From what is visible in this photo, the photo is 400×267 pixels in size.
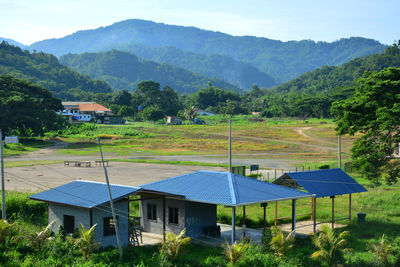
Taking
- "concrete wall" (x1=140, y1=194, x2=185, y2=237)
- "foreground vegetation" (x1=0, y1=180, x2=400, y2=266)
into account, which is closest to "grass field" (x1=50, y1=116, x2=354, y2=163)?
"foreground vegetation" (x1=0, y1=180, x2=400, y2=266)

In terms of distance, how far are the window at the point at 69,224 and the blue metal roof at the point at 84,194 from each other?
114 centimetres

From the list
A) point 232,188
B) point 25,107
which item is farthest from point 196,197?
point 25,107

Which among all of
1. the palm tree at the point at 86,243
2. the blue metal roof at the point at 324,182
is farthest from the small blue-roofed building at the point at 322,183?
the palm tree at the point at 86,243

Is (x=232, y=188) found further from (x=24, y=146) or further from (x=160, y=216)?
(x=24, y=146)

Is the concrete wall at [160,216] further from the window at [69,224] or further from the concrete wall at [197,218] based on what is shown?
the window at [69,224]

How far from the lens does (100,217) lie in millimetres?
24609

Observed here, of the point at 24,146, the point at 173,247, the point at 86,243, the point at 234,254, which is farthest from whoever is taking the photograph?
the point at 24,146

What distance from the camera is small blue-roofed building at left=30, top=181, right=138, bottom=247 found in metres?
24.4

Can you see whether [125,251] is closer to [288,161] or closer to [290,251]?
[290,251]

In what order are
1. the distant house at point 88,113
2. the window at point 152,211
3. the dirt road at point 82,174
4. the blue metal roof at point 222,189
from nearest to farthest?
1. the blue metal roof at point 222,189
2. the window at point 152,211
3. the dirt road at point 82,174
4. the distant house at point 88,113

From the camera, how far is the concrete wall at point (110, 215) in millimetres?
24469

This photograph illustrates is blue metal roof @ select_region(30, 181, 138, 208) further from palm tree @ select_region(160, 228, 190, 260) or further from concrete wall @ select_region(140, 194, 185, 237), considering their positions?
palm tree @ select_region(160, 228, 190, 260)

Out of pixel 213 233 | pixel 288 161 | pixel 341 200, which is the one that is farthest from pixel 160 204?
pixel 288 161

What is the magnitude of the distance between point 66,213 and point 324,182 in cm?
1700
